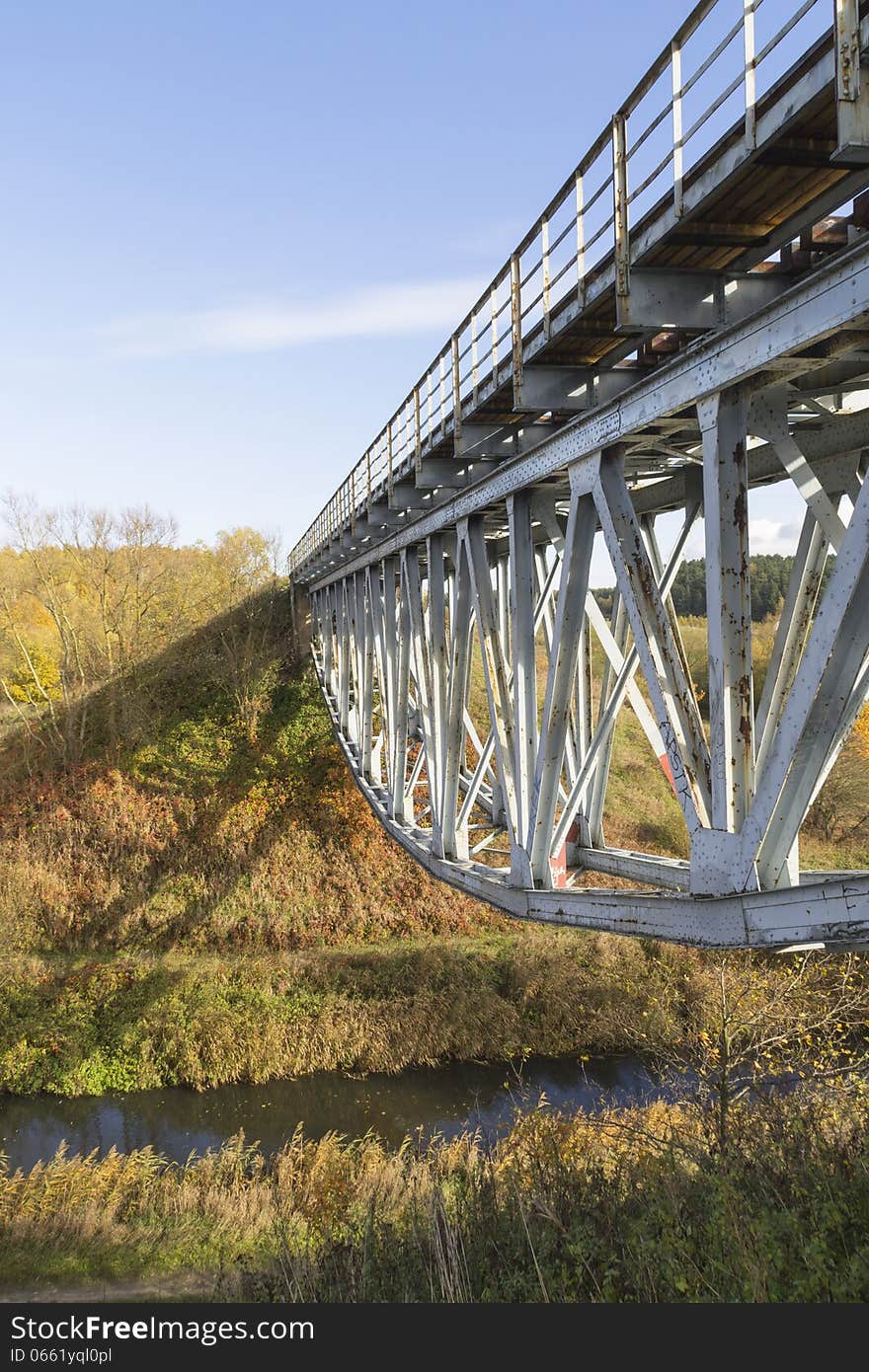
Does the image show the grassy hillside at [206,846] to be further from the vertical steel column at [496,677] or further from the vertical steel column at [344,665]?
the vertical steel column at [496,677]

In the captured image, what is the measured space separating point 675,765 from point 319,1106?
1637cm

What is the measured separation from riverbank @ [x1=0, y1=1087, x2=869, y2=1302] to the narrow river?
6.72 feet

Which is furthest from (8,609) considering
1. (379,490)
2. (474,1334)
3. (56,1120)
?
(474,1334)

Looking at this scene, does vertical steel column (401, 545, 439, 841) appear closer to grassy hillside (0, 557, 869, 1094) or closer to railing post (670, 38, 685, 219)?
railing post (670, 38, 685, 219)

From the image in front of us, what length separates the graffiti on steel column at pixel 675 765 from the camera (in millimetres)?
5707

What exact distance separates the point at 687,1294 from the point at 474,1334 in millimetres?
1702

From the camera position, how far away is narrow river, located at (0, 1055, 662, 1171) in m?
17.6

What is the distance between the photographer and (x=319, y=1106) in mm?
18828

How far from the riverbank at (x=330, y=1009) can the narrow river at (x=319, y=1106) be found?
1.43 ft

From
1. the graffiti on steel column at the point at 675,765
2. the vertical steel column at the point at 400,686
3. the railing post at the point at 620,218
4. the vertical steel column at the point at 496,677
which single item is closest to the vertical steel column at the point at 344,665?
the vertical steel column at the point at 400,686

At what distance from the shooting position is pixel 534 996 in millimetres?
21859

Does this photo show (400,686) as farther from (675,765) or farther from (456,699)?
(675,765)

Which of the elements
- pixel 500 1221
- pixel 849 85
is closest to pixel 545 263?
pixel 849 85

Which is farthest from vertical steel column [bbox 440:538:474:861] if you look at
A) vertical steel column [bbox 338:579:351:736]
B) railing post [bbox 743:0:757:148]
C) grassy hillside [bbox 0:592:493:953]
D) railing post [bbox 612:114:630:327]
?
grassy hillside [bbox 0:592:493:953]
